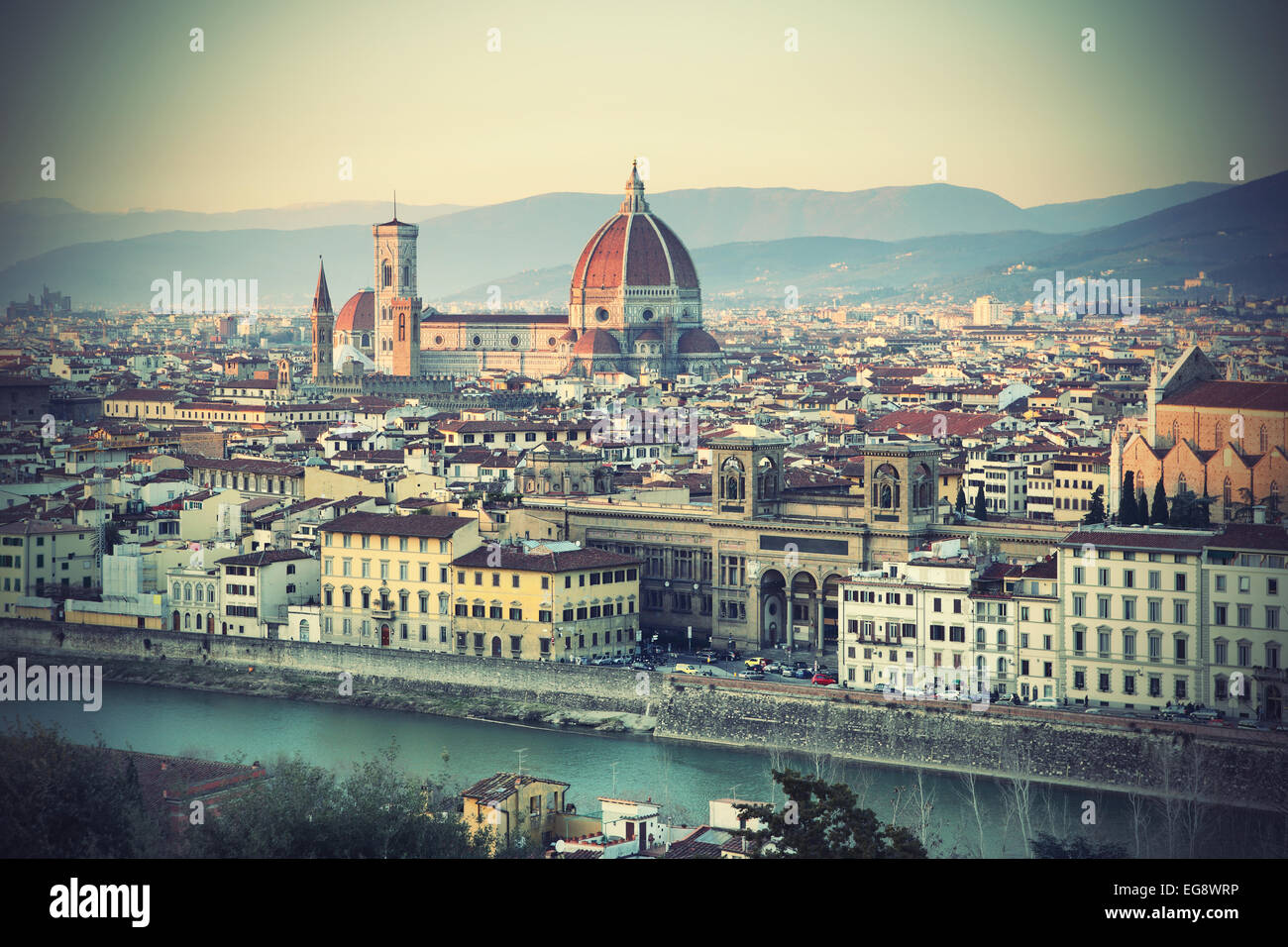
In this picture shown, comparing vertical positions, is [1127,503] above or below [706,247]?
below

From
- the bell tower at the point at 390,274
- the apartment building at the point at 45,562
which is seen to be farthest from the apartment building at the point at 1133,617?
the bell tower at the point at 390,274

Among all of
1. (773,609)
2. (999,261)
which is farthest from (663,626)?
(999,261)

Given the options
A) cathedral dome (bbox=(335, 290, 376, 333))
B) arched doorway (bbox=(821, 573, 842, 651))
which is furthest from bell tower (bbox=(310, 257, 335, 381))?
arched doorway (bbox=(821, 573, 842, 651))

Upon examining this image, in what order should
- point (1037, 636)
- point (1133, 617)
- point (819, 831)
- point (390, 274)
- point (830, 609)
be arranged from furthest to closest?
point (390, 274) < point (830, 609) < point (1037, 636) < point (1133, 617) < point (819, 831)

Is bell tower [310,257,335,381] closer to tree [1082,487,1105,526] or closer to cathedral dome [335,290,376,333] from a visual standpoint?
cathedral dome [335,290,376,333]

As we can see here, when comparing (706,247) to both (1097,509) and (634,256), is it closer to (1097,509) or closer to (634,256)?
(634,256)

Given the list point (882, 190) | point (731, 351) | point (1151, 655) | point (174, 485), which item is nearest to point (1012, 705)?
point (1151, 655)

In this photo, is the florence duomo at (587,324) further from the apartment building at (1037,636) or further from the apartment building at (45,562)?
the apartment building at (1037,636)
